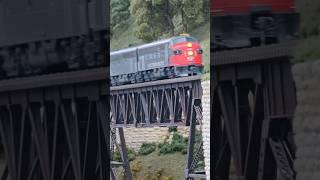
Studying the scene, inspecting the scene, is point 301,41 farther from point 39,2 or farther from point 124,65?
point 39,2

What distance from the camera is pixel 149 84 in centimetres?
407

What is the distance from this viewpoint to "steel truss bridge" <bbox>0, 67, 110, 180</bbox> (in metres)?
4.14

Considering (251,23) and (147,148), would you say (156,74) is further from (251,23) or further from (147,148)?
Answer: (251,23)

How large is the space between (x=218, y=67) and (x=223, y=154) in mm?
465

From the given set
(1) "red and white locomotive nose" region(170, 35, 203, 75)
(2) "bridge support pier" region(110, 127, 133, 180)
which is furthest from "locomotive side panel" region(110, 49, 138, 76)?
(2) "bridge support pier" region(110, 127, 133, 180)

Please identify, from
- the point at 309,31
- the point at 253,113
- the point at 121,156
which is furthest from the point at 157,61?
the point at 309,31

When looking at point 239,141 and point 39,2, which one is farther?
point 39,2

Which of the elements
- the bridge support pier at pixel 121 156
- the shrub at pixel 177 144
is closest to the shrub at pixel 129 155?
the bridge support pier at pixel 121 156

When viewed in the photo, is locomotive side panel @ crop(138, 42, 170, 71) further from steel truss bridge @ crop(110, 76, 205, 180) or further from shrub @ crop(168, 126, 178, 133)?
shrub @ crop(168, 126, 178, 133)

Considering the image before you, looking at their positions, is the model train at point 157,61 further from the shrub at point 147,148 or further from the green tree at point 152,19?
the shrub at point 147,148

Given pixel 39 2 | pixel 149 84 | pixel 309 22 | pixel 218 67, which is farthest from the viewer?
pixel 39 2

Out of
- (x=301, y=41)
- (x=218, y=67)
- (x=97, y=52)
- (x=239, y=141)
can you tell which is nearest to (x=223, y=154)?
(x=239, y=141)

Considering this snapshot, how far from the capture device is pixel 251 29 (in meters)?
3.53

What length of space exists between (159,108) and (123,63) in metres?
0.34
